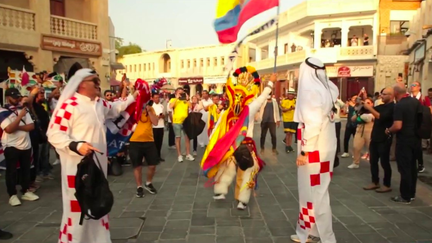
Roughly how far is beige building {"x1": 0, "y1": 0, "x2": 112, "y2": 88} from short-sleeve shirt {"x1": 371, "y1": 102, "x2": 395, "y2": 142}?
40.8 feet

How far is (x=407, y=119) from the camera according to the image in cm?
564

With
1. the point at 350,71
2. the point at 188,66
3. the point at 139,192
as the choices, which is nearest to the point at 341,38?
the point at 350,71

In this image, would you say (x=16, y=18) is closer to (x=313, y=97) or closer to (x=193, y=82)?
(x=313, y=97)

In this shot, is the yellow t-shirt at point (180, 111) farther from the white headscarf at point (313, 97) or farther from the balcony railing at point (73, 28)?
the balcony railing at point (73, 28)

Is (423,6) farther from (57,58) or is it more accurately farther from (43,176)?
(43,176)

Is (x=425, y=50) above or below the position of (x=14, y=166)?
above

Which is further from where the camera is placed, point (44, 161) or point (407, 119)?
point (44, 161)

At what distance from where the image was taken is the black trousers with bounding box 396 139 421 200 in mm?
5598

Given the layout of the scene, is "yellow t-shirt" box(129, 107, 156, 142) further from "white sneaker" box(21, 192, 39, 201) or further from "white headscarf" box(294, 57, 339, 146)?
"white headscarf" box(294, 57, 339, 146)

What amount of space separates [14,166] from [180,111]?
4759 millimetres

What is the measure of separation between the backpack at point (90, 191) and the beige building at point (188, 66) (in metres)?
40.9

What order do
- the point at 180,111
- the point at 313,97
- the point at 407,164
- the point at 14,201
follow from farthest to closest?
the point at 180,111
the point at 14,201
the point at 407,164
the point at 313,97

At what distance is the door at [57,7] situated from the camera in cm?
1554

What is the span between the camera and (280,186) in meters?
6.85
